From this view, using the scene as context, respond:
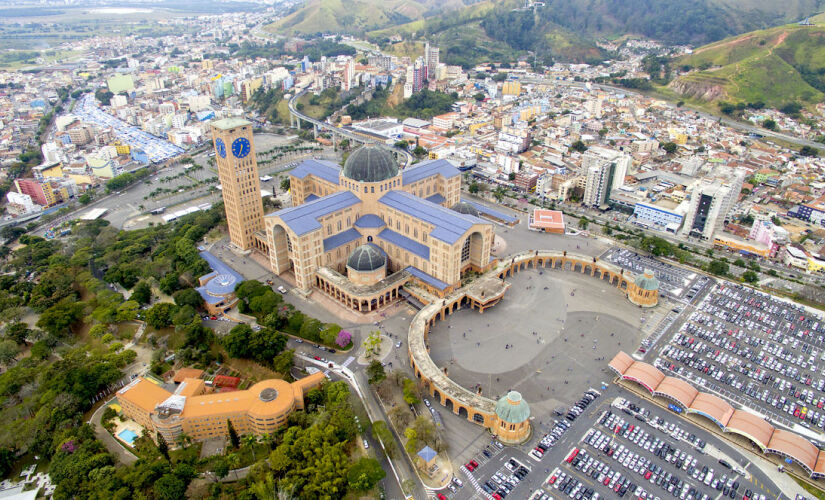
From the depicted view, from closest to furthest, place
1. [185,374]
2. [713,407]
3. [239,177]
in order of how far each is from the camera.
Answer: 1. [713,407]
2. [185,374]
3. [239,177]

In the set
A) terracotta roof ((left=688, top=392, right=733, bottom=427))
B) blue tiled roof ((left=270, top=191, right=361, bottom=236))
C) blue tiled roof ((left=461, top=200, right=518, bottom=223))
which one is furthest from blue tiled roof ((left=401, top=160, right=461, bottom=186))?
terracotta roof ((left=688, top=392, right=733, bottom=427))

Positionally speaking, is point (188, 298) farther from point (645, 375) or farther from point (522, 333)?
point (645, 375)

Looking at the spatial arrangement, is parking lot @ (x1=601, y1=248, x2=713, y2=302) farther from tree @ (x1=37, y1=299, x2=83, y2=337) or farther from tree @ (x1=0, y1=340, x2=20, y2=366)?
tree @ (x1=0, y1=340, x2=20, y2=366)

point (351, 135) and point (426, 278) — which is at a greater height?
point (426, 278)

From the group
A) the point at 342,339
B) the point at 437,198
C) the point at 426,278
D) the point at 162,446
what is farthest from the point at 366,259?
the point at 162,446

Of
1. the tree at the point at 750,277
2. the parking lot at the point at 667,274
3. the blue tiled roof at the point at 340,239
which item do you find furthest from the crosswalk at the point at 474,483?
the tree at the point at 750,277

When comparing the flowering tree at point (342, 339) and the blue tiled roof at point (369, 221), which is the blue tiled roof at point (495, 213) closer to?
the blue tiled roof at point (369, 221)
